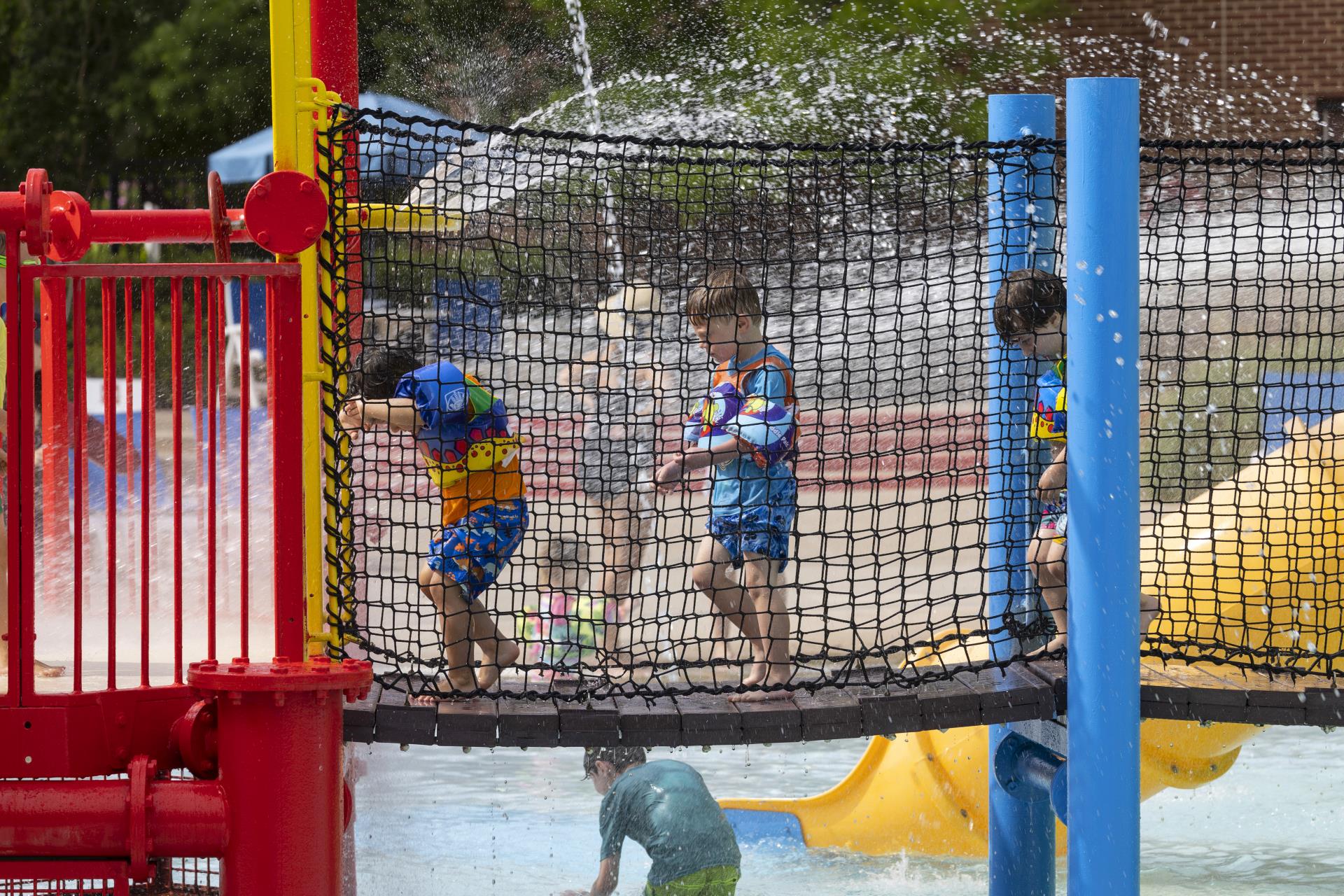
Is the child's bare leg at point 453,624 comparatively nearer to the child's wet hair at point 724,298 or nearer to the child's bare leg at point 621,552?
the child's bare leg at point 621,552

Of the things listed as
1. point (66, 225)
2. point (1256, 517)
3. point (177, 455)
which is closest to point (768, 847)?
point (1256, 517)

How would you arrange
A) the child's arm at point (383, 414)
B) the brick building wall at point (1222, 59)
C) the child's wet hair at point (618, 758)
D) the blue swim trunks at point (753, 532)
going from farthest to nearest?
the brick building wall at point (1222, 59)
the child's wet hair at point (618, 758)
the blue swim trunks at point (753, 532)
the child's arm at point (383, 414)

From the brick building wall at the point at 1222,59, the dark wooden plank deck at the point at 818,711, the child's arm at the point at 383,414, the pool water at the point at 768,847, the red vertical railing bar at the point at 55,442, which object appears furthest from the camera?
the brick building wall at the point at 1222,59

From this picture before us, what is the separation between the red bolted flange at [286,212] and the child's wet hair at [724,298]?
4.04 ft

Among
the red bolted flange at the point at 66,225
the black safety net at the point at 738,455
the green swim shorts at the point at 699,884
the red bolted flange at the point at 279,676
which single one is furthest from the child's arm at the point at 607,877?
the red bolted flange at the point at 66,225

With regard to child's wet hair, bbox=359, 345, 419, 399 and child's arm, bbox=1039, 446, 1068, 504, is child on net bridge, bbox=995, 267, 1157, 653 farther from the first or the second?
child's wet hair, bbox=359, 345, 419, 399

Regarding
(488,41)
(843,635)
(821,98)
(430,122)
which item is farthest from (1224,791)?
(488,41)

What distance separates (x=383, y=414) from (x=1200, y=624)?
95.1 inches

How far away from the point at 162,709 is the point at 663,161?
1617mm

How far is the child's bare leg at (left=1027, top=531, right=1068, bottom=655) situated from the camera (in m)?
4.07

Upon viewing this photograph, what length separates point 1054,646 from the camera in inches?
154

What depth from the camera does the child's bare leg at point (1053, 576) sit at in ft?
13.3

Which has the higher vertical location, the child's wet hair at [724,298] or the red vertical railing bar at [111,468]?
the child's wet hair at [724,298]

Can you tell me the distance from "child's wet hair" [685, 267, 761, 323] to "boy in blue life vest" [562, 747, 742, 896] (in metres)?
1.17
